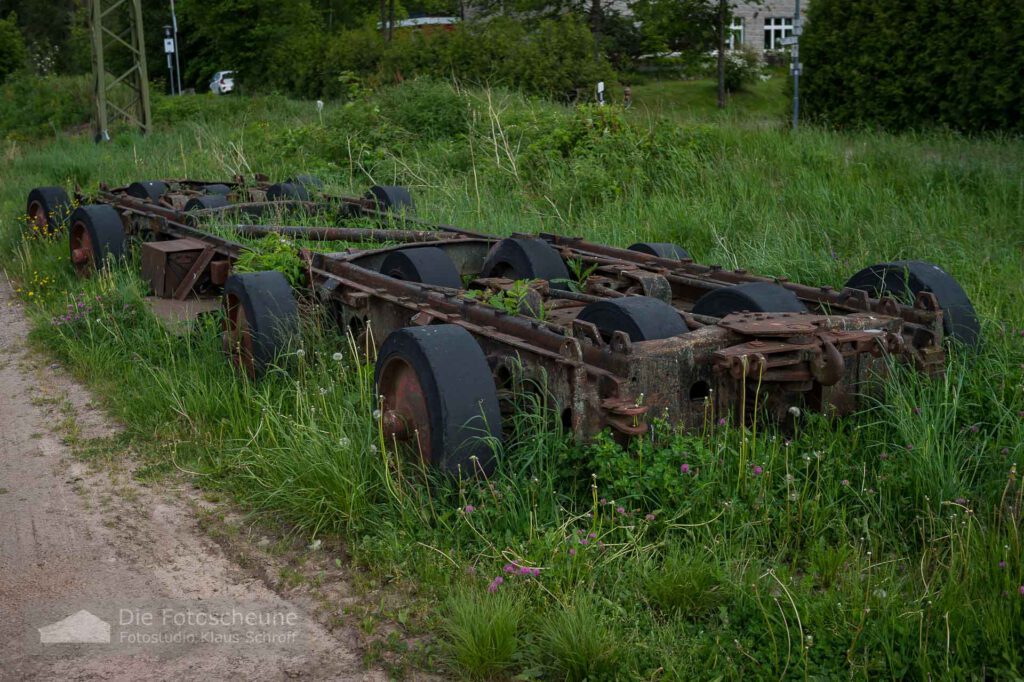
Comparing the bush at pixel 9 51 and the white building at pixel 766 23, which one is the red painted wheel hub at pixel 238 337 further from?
the white building at pixel 766 23

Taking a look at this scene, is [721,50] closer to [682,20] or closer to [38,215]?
[682,20]

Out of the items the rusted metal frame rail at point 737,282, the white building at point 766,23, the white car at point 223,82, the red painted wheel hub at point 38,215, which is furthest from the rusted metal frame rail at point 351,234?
the white building at point 766,23

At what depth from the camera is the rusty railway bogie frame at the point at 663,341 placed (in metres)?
4.38

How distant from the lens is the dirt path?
3580 millimetres

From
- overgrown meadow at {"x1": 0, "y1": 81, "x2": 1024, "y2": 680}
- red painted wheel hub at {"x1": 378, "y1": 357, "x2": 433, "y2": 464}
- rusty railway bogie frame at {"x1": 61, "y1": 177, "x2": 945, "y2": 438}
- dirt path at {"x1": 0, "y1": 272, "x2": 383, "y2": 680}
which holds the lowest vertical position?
dirt path at {"x1": 0, "y1": 272, "x2": 383, "y2": 680}

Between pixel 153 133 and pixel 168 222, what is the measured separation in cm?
1372

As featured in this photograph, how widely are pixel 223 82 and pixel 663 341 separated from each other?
4075cm

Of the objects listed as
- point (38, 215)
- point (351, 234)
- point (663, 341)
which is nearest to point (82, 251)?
point (38, 215)

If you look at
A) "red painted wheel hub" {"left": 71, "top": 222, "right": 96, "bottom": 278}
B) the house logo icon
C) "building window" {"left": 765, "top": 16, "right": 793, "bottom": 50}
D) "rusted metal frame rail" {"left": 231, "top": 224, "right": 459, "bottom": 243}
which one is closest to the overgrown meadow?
"red painted wheel hub" {"left": 71, "top": 222, "right": 96, "bottom": 278}

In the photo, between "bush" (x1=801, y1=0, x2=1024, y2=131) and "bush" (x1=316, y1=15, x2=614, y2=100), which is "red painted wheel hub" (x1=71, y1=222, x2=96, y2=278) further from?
"bush" (x1=316, y1=15, x2=614, y2=100)

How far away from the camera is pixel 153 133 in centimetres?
2119

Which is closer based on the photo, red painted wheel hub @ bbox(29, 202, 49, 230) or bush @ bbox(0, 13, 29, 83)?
red painted wheel hub @ bbox(29, 202, 49, 230)

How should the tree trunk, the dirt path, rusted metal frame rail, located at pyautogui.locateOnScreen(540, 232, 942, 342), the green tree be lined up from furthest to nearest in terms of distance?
the green tree, the tree trunk, rusted metal frame rail, located at pyautogui.locateOnScreen(540, 232, 942, 342), the dirt path

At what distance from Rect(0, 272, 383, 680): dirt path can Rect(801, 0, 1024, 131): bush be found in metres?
12.6
